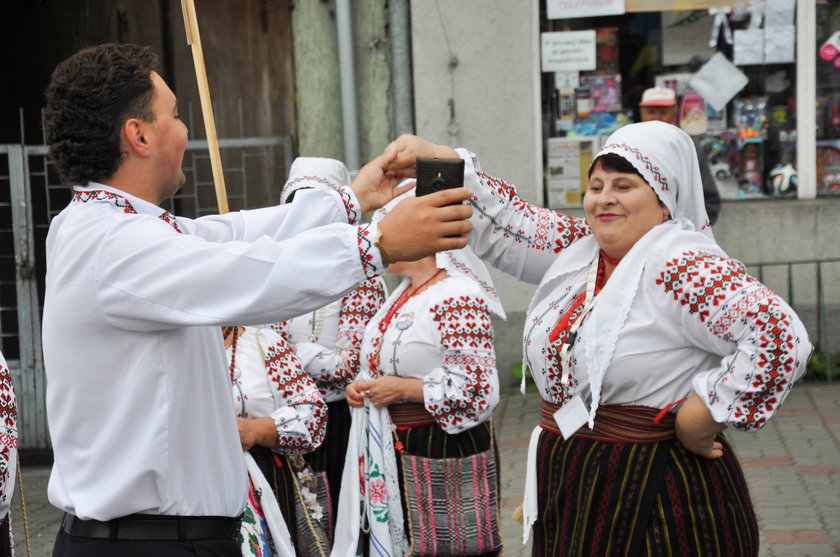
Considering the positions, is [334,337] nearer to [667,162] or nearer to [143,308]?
[667,162]

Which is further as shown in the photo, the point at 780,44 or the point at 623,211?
the point at 780,44

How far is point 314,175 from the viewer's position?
496cm

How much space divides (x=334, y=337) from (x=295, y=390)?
76 cm

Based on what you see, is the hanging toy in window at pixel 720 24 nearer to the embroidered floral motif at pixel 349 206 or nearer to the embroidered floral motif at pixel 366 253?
the embroidered floral motif at pixel 349 206

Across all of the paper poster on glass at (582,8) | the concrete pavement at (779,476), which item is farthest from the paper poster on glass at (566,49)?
the concrete pavement at (779,476)

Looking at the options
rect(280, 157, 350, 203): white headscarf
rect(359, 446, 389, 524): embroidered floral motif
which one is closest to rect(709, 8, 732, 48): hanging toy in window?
rect(280, 157, 350, 203): white headscarf

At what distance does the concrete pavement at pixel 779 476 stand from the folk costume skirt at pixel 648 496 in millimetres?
2164

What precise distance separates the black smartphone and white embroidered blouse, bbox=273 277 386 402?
8.04ft

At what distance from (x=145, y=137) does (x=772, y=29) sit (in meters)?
6.50

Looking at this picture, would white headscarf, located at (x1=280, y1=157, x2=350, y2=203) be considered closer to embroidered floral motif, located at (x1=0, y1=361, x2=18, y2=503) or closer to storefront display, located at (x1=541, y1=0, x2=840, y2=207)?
embroidered floral motif, located at (x1=0, y1=361, x2=18, y2=503)

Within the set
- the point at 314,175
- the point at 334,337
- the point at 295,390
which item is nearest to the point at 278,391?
the point at 295,390

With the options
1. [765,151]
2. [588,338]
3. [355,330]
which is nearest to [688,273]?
[588,338]

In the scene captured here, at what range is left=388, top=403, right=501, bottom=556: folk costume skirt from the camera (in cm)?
447

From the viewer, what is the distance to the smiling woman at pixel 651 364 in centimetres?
302
